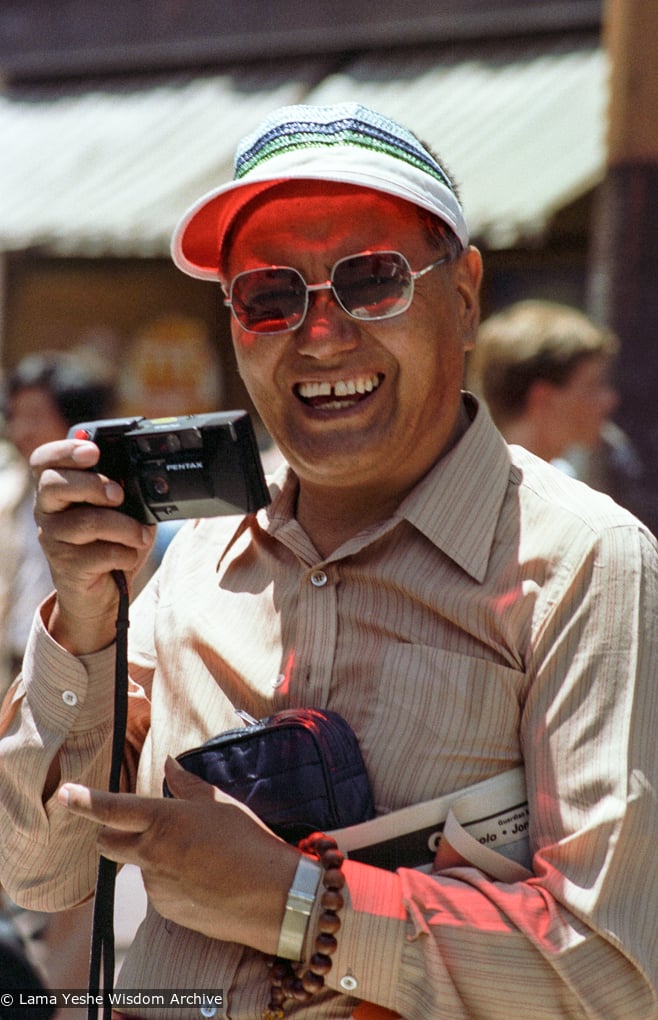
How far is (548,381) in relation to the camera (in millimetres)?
4582

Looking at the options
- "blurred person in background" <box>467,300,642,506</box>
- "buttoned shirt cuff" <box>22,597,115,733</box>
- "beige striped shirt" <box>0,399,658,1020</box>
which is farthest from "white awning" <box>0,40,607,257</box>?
"buttoned shirt cuff" <box>22,597,115,733</box>

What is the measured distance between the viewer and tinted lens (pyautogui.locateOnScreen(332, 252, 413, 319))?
1960mm

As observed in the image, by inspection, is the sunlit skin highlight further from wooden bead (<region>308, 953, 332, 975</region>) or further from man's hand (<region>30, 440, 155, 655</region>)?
wooden bead (<region>308, 953, 332, 975</region>)

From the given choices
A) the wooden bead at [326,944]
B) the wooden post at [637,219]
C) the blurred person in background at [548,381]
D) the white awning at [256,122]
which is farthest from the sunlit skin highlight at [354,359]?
the white awning at [256,122]

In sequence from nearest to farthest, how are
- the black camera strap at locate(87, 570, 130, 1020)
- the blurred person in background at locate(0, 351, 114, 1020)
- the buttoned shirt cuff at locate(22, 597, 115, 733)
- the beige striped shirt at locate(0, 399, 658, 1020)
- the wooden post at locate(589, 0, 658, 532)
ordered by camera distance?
1. the beige striped shirt at locate(0, 399, 658, 1020)
2. the black camera strap at locate(87, 570, 130, 1020)
3. the buttoned shirt cuff at locate(22, 597, 115, 733)
4. the blurred person in background at locate(0, 351, 114, 1020)
5. the wooden post at locate(589, 0, 658, 532)

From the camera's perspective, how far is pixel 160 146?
9.23m

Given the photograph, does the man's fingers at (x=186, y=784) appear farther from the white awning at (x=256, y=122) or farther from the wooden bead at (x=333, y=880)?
the white awning at (x=256, y=122)

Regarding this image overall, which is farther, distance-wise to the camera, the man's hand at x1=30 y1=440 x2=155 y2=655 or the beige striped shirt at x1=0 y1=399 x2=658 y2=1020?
the man's hand at x1=30 y1=440 x2=155 y2=655

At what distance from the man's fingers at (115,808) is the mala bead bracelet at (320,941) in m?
0.21

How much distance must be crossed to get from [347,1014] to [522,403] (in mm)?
3093

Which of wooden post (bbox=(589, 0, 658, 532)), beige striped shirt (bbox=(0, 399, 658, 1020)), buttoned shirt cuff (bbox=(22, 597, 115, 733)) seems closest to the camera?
beige striped shirt (bbox=(0, 399, 658, 1020))

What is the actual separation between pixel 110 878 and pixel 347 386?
0.82m

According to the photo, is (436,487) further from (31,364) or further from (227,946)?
(31,364)

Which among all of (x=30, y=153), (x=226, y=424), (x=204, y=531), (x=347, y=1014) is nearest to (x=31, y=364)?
(x=204, y=531)
